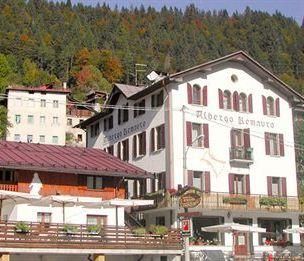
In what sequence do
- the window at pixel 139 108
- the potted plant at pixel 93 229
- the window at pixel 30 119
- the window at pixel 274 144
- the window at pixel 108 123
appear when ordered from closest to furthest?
the potted plant at pixel 93 229, the window at pixel 139 108, the window at pixel 274 144, the window at pixel 108 123, the window at pixel 30 119

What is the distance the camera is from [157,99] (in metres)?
45.8

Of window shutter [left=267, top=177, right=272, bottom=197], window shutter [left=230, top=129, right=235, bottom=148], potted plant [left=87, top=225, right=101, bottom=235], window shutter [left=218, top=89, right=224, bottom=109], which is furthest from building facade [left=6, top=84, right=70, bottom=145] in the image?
potted plant [left=87, top=225, right=101, bottom=235]

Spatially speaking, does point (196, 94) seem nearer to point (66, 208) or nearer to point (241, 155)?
point (241, 155)

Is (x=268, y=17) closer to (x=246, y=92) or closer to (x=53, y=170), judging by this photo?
(x=246, y=92)

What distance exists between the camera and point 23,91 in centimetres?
9206

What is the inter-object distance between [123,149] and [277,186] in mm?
11958

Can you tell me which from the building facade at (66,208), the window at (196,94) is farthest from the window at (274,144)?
the building facade at (66,208)

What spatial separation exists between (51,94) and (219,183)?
5363 cm

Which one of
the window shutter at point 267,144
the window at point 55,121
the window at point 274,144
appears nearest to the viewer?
the window shutter at point 267,144

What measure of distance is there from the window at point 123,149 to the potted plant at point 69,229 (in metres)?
17.4

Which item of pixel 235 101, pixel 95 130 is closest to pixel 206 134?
pixel 235 101

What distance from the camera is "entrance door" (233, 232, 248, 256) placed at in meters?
43.9

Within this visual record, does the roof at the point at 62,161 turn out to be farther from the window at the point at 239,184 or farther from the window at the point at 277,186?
the window at the point at 277,186

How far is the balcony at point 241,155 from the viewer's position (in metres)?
45.3
